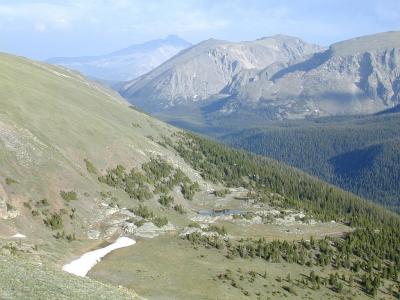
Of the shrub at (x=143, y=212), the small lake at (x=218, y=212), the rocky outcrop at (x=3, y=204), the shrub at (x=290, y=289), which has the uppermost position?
the rocky outcrop at (x=3, y=204)

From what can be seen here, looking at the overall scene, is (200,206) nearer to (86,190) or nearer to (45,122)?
(86,190)

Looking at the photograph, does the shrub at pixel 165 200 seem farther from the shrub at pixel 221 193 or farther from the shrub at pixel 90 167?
the shrub at pixel 221 193

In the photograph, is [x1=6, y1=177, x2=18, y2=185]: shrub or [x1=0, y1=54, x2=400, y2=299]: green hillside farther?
[x1=6, y1=177, x2=18, y2=185]: shrub

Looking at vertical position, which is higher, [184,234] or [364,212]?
[184,234]

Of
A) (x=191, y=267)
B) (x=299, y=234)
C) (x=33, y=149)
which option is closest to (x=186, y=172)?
(x=299, y=234)

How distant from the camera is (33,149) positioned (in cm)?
11588

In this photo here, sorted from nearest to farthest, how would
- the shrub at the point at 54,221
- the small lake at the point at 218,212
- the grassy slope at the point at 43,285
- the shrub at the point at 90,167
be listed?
the grassy slope at the point at 43,285 → the shrub at the point at 54,221 → the shrub at the point at 90,167 → the small lake at the point at 218,212

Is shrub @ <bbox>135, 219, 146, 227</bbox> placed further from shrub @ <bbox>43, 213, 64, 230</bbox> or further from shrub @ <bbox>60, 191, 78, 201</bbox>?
shrub @ <bbox>43, 213, 64, 230</bbox>

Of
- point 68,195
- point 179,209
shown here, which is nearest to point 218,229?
point 179,209

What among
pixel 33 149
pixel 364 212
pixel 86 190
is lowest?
pixel 364 212

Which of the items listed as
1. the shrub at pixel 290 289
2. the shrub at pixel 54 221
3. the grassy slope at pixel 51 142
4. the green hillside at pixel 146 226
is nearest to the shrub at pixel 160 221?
the green hillside at pixel 146 226

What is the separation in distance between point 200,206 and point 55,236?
5405 centimetres

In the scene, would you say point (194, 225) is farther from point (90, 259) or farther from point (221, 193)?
point (90, 259)

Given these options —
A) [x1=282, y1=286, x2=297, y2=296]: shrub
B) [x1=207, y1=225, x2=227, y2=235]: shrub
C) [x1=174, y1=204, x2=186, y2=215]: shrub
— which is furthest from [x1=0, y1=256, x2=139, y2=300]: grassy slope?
[x1=174, y1=204, x2=186, y2=215]: shrub
